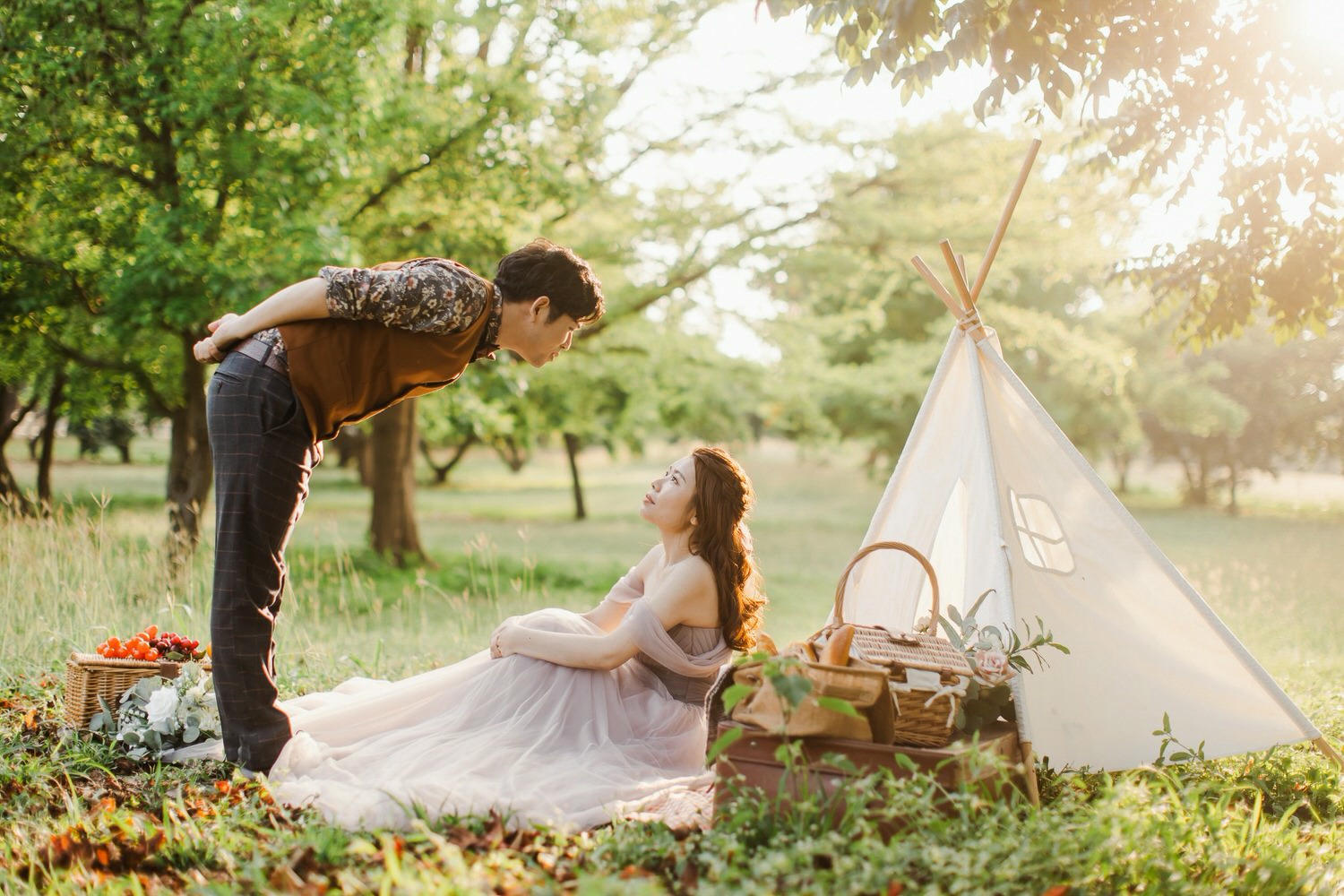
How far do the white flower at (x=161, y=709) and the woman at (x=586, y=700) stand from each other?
41cm

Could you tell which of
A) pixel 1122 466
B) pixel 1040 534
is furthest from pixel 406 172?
pixel 1122 466

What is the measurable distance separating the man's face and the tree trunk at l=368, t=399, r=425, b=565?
704 cm

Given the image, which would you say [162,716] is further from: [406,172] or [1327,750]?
[406,172]

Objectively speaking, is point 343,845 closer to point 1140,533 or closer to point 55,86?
point 1140,533

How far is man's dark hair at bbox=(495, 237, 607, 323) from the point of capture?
311 cm

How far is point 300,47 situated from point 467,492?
60.3ft

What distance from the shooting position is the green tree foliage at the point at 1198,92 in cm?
368

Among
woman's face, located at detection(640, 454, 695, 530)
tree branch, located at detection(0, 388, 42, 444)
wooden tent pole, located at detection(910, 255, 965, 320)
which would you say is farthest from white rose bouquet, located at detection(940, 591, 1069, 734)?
tree branch, located at detection(0, 388, 42, 444)

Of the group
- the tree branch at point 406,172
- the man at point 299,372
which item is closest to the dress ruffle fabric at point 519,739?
the man at point 299,372

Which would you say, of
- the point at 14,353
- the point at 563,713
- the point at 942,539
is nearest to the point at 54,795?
the point at 563,713

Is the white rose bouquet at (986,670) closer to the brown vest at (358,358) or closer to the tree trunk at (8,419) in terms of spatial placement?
the brown vest at (358,358)

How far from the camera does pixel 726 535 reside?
3.45 m

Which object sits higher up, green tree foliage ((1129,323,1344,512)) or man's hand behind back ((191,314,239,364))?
green tree foliage ((1129,323,1344,512))

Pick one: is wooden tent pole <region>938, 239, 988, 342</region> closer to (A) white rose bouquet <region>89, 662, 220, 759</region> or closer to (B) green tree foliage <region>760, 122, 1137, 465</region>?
(A) white rose bouquet <region>89, 662, 220, 759</region>
